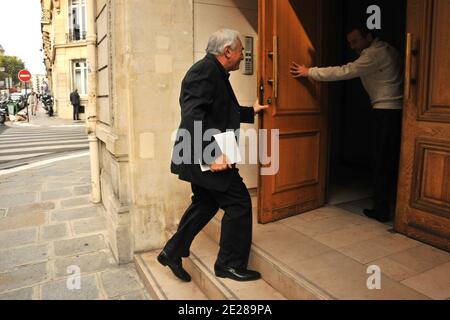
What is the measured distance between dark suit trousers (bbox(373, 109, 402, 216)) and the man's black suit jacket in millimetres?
1620

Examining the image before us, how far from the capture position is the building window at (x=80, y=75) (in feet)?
83.9

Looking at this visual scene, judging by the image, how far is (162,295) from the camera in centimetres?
314

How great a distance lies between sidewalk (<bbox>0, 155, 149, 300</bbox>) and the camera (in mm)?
3410

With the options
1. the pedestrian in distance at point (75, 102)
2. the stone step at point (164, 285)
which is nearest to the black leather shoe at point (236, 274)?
the stone step at point (164, 285)

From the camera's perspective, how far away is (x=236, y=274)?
2990mm

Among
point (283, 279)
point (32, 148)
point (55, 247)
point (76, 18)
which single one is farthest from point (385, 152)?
point (76, 18)

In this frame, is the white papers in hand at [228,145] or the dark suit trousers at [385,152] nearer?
the white papers in hand at [228,145]

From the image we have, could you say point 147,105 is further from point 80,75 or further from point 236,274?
point 80,75

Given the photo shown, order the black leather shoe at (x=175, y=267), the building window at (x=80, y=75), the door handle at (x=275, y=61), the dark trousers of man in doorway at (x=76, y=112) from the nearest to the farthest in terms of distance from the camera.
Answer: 1. the black leather shoe at (x=175, y=267)
2. the door handle at (x=275, y=61)
3. the dark trousers of man in doorway at (x=76, y=112)
4. the building window at (x=80, y=75)

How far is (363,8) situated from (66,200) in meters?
5.57

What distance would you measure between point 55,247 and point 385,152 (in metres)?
3.57

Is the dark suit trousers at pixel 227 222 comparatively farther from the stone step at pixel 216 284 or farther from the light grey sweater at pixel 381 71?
the light grey sweater at pixel 381 71
